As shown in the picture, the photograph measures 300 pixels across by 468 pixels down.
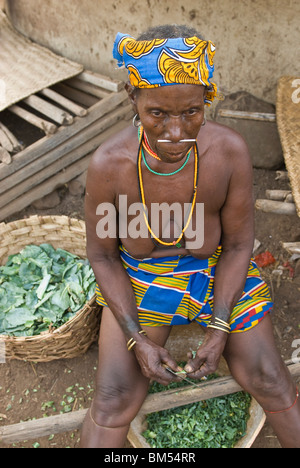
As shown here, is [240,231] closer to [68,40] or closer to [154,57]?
[154,57]

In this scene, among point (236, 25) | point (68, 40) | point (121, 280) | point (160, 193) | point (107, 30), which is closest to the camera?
point (160, 193)

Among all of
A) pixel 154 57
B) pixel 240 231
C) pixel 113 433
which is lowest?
pixel 113 433

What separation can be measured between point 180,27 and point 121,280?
1133 mm

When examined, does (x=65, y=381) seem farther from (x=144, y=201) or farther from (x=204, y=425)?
(x=144, y=201)

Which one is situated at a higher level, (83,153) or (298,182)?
(298,182)

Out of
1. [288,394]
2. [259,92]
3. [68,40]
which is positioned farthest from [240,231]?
[68,40]

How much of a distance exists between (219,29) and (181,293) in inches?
85.0

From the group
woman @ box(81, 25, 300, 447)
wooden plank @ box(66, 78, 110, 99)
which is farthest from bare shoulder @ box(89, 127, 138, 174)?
wooden plank @ box(66, 78, 110, 99)

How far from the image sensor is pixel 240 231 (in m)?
2.15

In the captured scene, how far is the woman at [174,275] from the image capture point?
6.57ft

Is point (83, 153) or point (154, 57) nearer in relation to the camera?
point (154, 57)

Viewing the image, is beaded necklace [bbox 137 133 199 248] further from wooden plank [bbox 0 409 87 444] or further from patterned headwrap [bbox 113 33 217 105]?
wooden plank [bbox 0 409 87 444]

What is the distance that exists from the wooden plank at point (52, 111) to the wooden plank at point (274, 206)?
171cm

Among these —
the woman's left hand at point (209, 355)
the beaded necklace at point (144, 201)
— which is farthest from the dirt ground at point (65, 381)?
the beaded necklace at point (144, 201)
